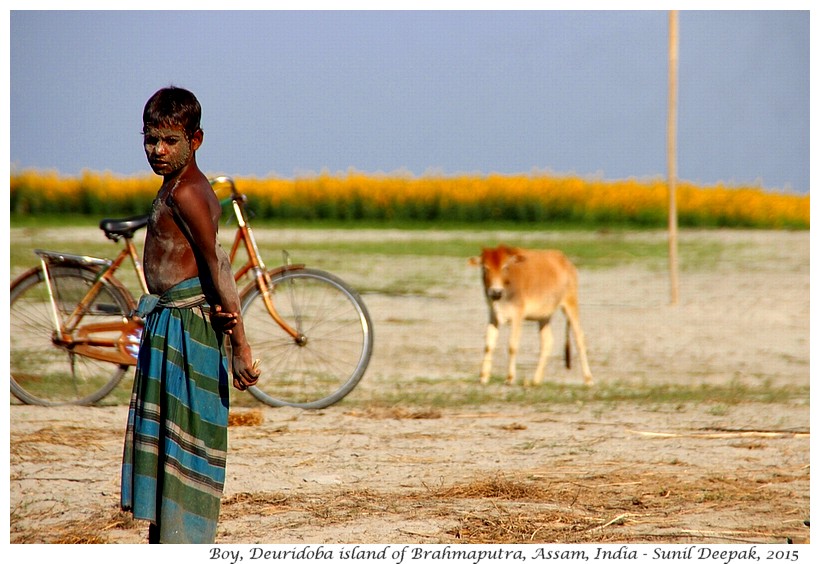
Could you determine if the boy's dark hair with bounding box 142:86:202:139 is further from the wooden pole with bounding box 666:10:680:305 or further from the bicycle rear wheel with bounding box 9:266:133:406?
the wooden pole with bounding box 666:10:680:305

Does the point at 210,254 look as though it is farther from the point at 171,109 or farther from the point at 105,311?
the point at 105,311

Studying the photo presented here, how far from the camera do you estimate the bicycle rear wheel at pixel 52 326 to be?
8.01 metres

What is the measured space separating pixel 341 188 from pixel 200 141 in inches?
1110

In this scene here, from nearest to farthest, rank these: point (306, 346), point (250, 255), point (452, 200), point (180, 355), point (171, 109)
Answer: point (171, 109) < point (180, 355) < point (250, 255) < point (306, 346) < point (452, 200)

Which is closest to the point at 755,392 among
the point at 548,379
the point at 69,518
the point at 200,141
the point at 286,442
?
the point at 548,379

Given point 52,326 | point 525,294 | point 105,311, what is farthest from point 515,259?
point 52,326

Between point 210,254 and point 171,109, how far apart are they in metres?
0.50

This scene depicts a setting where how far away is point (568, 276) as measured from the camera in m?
10.8

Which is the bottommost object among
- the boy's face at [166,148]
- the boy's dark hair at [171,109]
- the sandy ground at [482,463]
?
the sandy ground at [482,463]

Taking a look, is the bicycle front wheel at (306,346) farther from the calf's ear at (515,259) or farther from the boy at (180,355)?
the boy at (180,355)

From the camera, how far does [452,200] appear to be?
102 ft

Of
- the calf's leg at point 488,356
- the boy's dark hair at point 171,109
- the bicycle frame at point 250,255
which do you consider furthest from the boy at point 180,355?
the calf's leg at point 488,356

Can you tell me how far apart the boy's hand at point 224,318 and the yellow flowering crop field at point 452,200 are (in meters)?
24.4

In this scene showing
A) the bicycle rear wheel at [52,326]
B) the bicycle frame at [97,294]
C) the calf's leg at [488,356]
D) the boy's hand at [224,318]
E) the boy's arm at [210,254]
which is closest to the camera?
the boy's arm at [210,254]
